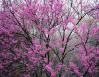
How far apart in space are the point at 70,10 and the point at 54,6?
127 cm

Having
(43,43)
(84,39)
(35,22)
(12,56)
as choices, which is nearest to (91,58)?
(84,39)

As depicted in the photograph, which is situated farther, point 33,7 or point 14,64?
point 14,64

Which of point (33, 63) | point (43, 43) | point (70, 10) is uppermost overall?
point (70, 10)

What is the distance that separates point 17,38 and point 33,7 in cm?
330

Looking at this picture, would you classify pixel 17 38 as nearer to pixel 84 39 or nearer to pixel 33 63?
pixel 33 63

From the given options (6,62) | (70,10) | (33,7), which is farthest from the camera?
(6,62)

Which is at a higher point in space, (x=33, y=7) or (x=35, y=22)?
(x=33, y=7)

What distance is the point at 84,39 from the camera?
12.9 m

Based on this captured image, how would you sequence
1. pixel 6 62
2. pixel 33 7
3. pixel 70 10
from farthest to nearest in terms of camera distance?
pixel 6 62 < pixel 70 10 < pixel 33 7

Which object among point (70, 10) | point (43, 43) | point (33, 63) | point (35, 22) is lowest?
point (33, 63)

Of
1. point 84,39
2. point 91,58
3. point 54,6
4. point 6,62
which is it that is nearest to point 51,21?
point 54,6

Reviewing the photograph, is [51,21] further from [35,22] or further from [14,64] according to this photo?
[14,64]

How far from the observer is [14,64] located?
14734 mm

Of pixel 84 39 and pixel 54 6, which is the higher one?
pixel 54 6
